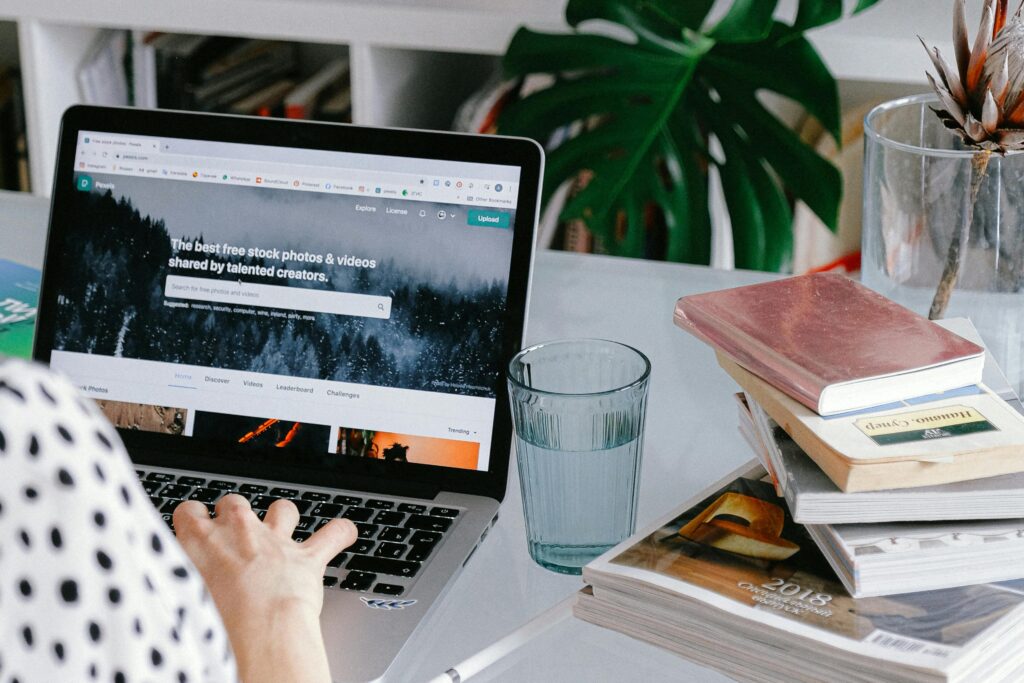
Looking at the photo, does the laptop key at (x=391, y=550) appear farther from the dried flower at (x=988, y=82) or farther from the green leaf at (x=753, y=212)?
the green leaf at (x=753, y=212)

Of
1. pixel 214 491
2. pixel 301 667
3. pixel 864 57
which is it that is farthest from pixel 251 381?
pixel 864 57

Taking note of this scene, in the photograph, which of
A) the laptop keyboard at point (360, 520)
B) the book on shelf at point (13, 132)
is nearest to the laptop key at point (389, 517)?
the laptop keyboard at point (360, 520)

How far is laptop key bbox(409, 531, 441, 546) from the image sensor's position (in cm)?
74

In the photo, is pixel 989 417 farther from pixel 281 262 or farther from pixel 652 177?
pixel 652 177

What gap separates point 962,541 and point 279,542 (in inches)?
15.5

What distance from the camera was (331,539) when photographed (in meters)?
0.69

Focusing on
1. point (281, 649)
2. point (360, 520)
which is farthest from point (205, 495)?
point (281, 649)

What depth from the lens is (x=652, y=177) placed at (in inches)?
60.7

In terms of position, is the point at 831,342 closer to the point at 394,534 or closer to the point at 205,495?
the point at 394,534

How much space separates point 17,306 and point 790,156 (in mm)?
980

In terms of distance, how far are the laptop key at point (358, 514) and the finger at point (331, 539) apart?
0.04 metres

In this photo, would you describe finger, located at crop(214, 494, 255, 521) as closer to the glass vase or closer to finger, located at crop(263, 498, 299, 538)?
finger, located at crop(263, 498, 299, 538)

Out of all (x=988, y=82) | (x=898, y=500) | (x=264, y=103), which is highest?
→ (x=988, y=82)

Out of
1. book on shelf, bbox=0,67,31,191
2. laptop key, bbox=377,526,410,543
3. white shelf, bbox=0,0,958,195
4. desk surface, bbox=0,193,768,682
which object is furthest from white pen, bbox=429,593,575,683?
book on shelf, bbox=0,67,31,191
